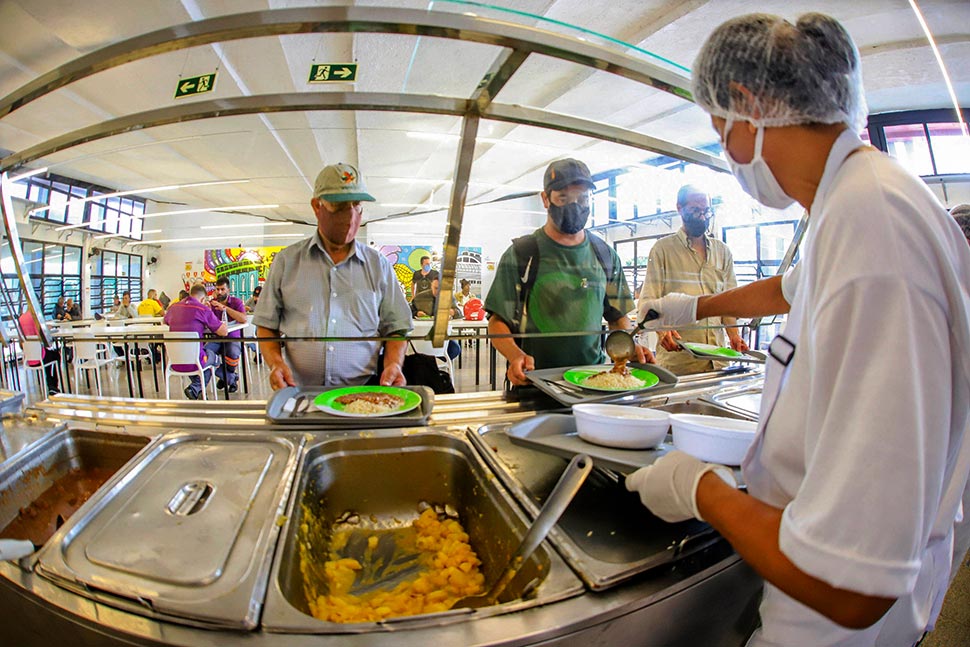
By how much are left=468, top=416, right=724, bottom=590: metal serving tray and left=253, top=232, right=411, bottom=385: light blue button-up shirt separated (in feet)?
3.46

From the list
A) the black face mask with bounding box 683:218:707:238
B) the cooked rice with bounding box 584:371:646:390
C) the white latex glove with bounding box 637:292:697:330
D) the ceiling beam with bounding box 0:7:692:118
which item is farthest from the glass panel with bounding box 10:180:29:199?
the black face mask with bounding box 683:218:707:238

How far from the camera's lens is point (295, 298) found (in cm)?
200

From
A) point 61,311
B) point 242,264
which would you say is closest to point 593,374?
point 242,264

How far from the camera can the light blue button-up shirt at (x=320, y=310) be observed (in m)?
1.97

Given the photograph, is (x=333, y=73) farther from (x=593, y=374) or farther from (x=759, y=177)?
(x=593, y=374)

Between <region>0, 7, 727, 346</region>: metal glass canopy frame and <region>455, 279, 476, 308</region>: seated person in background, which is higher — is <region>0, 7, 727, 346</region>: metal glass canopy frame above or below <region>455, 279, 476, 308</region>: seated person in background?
above

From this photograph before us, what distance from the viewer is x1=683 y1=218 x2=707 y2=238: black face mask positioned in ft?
8.13

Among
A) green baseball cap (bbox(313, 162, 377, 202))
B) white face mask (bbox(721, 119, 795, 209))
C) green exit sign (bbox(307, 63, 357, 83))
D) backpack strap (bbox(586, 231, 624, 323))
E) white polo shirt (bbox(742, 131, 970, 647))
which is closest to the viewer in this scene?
white polo shirt (bbox(742, 131, 970, 647))

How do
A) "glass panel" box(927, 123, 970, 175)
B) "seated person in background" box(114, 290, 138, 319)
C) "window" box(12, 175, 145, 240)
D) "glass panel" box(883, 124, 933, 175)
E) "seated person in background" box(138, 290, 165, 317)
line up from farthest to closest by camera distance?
"seated person in background" box(114, 290, 138, 319), "seated person in background" box(138, 290, 165, 317), "glass panel" box(883, 124, 933, 175), "glass panel" box(927, 123, 970, 175), "window" box(12, 175, 145, 240)

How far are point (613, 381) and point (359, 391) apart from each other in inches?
38.9

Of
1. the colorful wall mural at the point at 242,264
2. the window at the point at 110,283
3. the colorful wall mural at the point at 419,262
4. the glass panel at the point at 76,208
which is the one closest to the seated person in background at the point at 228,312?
the colorful wall mural at the point at 242,264

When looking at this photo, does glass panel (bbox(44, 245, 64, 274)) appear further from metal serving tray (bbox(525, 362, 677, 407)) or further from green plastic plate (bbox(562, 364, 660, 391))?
green plastic plate (bbox(562, 364, 660, 391))

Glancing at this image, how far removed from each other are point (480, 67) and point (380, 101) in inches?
163

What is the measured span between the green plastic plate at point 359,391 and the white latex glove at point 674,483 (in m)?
0.82
